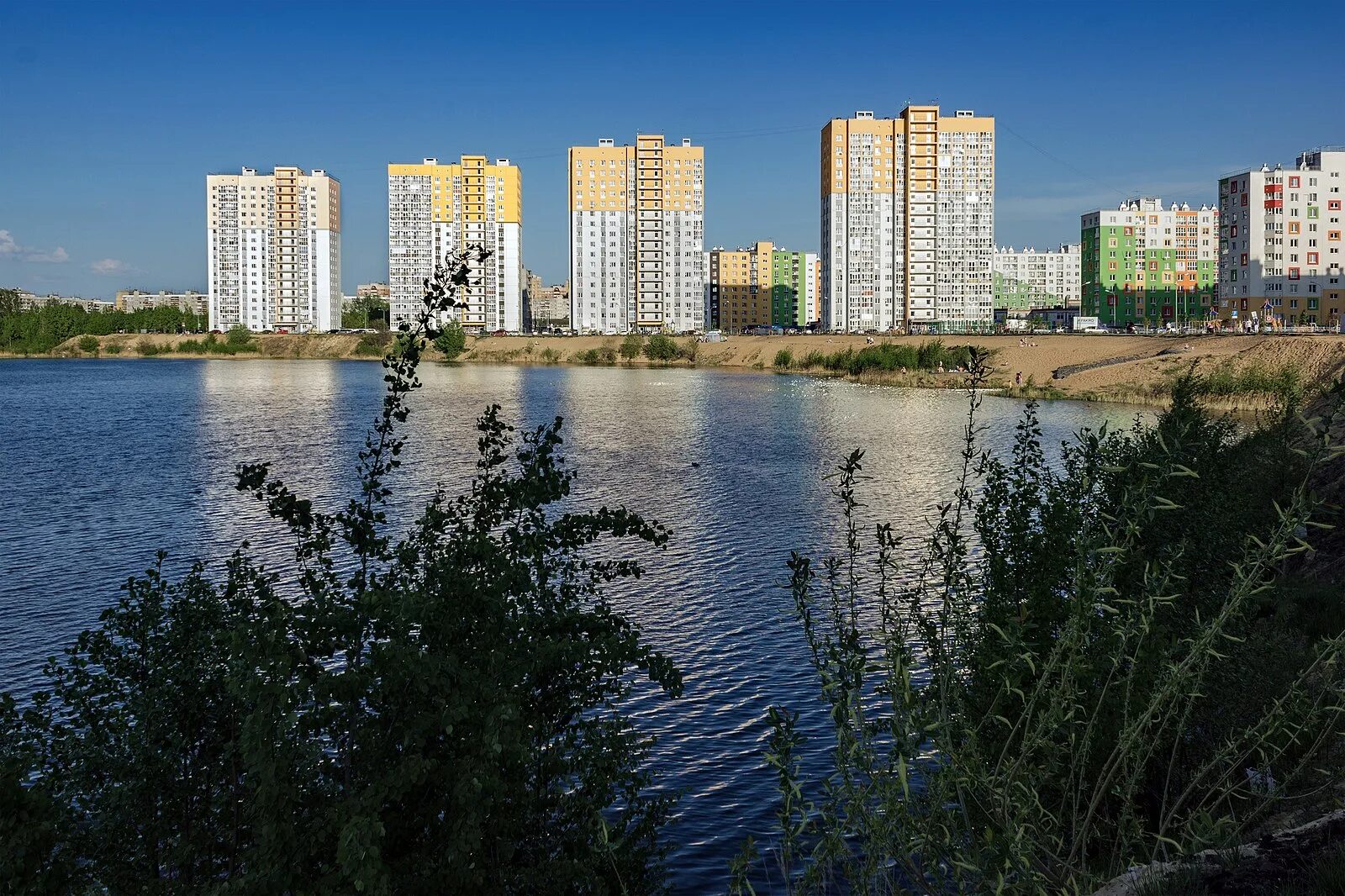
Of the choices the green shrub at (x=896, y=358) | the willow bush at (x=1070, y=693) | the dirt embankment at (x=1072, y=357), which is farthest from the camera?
the green shrub at (x=896, y=358)

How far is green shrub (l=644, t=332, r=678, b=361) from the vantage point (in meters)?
160

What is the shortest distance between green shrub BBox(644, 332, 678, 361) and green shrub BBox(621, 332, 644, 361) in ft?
5.26

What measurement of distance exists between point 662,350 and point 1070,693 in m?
155

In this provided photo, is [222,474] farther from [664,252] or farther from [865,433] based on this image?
[664,252]

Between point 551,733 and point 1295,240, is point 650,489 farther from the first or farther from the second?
point 1295,240

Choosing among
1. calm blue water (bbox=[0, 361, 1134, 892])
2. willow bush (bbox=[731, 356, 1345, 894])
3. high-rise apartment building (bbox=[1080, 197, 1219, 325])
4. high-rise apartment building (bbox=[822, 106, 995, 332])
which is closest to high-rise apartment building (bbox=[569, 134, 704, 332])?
high-rise apartment building (bbox=[822, 106, 995, 332])

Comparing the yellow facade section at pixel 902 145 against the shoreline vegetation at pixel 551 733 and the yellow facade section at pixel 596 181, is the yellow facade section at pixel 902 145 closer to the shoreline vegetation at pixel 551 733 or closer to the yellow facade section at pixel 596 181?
the yellow facade section at pixel 596 181

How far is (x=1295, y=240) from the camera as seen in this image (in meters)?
140

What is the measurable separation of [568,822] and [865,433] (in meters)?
54.0

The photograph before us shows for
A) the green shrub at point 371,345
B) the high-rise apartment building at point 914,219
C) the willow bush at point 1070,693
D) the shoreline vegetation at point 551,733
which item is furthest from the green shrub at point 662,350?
the shoreline vegetation at point 551,733

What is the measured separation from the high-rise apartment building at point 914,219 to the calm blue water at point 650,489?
7629cm

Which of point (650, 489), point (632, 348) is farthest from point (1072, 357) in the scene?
point (650, 489)

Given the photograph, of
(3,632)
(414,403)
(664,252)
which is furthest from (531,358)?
(3,632)

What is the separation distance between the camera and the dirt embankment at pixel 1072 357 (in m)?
85.0
